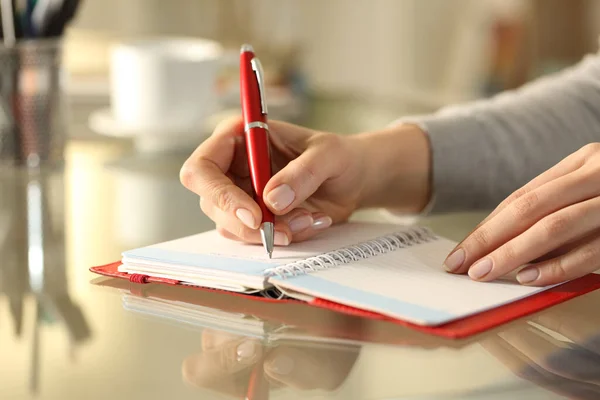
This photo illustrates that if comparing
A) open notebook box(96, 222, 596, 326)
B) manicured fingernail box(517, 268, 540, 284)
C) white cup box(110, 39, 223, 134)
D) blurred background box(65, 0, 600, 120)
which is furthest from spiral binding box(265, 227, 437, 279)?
blurred background box(65, 0, 600, 120)

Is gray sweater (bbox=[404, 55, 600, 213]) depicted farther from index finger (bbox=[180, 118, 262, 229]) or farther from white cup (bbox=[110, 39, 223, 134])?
white cup (bbox=[110, 39, 223, 134])

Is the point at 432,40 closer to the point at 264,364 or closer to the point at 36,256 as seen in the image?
the point at 36,256

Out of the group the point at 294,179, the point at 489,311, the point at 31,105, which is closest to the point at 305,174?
the point at 294,179

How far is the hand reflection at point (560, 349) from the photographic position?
569mm

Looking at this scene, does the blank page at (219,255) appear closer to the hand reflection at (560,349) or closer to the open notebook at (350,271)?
the open notebook at (350,271)

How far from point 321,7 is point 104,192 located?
158cm

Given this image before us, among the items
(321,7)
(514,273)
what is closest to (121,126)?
(514,273)

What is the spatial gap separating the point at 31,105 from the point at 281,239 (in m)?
0.61

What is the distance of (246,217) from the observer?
0.75m

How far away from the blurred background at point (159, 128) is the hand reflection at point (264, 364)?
0.06 ft

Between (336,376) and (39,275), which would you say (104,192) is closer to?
(39,275)

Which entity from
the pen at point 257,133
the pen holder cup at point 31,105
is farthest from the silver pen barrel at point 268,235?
the pen holder cup at point 31,105

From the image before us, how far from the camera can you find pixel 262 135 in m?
0.81

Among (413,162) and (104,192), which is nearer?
(413,162)
